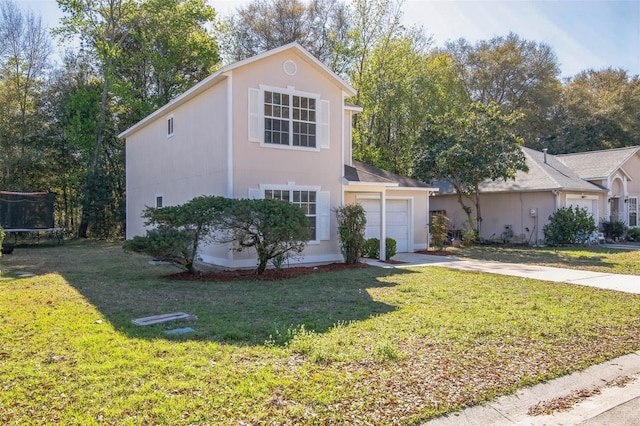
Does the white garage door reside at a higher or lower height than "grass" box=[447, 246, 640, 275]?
higher

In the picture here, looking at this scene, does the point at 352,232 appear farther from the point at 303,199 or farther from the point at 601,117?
the point at 601,117

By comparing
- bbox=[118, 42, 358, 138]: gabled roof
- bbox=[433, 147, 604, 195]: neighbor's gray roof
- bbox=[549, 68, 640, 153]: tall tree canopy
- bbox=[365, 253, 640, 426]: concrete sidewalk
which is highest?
bbox=[549, 68, 640, 153]: tall tree canopy

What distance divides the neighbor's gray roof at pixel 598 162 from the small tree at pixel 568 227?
15.2 feet

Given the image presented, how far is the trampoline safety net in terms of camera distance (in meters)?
19.0

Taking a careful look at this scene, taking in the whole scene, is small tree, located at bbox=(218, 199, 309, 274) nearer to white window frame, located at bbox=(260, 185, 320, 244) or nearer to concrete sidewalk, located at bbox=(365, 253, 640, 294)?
white window frame, located at bbox=(260, 185, 320, 244)

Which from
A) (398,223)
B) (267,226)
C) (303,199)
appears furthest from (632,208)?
(267,226)

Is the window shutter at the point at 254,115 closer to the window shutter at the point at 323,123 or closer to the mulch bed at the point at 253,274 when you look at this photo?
the window shutter at the point at 323,123

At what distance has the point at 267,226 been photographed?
33.9 feet

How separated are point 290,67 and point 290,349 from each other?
9.54 metres

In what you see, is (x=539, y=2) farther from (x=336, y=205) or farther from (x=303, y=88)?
(x=336, y=205)

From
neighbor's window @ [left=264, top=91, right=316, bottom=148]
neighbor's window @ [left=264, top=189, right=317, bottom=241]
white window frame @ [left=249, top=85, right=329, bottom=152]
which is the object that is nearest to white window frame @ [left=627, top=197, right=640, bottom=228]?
white window frame @ [left=249, top=85, right=329, bottom=152]

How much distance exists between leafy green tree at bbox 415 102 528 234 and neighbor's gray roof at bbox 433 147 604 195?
1832mm

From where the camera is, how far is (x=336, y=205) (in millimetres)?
13680

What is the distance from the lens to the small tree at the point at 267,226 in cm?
1030
